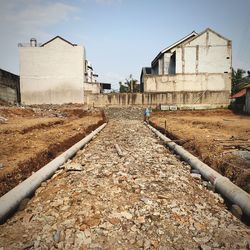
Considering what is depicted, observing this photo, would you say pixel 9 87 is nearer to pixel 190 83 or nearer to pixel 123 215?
pixel 190 83

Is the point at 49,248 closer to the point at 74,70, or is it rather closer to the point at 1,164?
the point at 1,164

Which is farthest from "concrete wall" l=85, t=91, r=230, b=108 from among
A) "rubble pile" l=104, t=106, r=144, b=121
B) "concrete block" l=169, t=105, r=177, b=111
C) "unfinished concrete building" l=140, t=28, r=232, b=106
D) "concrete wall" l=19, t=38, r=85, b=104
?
"concrete wall" l=19, t=38, r=85, b=104

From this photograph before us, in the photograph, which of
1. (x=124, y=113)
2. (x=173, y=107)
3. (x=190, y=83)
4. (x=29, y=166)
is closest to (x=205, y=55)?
(x=190, y=83)

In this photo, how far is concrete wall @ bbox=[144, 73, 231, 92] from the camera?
3128 centimetres

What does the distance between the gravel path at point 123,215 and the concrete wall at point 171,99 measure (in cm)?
2344

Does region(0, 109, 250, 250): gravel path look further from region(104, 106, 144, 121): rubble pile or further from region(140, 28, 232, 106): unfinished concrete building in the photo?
region(140, 28, 232, 106): unfinished concrete building

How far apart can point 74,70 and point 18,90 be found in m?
9.35

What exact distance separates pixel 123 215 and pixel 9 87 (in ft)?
107

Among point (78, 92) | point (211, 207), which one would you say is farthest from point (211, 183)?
point (78, 92)

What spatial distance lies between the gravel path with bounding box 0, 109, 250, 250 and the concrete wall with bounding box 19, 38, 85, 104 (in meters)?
30.1

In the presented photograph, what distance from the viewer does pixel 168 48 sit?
34.0 metres

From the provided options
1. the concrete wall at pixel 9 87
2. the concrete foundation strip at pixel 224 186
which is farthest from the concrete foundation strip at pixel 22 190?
the concrete wall at pixel 9 87

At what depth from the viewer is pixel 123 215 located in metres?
4.17

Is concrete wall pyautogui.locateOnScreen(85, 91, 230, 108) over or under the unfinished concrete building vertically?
under
